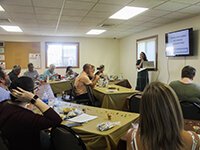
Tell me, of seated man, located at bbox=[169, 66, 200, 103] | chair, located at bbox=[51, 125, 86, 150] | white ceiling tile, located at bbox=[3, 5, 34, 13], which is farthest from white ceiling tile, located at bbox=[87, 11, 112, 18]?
chair, located at bbox=[51, 125, 86, 150]

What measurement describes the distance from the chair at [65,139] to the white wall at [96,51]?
7.12 meters

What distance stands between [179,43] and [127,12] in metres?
1.71

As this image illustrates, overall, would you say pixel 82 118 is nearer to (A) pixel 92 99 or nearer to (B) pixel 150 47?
(A) pixel 92 99

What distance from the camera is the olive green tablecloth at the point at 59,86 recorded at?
5827mm

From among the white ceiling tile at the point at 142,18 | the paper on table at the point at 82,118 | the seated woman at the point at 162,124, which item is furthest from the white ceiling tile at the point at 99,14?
the seated woman at the point at 162,124

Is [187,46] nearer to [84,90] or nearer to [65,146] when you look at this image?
[84,90]

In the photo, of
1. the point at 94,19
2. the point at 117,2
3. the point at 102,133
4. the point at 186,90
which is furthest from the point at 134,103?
the point at 94,19

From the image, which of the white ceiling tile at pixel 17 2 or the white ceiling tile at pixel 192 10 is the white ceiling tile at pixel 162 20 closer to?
the white ceiling tile at pixel 192 10

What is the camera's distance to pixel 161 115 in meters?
1.06

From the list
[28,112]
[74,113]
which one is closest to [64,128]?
[28,112]

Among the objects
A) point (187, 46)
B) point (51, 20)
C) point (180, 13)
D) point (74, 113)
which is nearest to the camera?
point (74, 113)

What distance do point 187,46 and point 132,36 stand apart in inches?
132

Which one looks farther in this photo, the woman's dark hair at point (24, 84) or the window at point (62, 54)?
the window at point (62, 54)

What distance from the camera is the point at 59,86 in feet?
19.6
